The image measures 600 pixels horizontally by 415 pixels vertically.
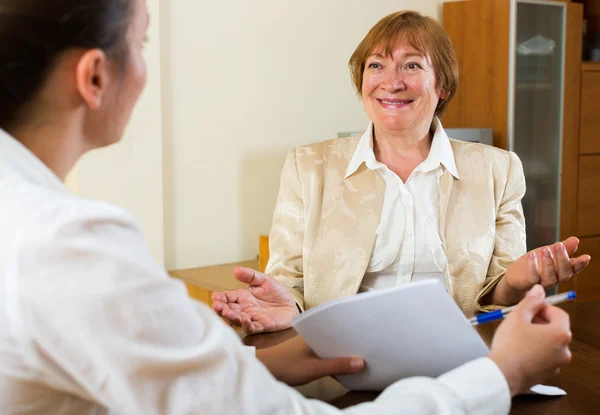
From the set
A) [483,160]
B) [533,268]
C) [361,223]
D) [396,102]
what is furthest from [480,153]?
[533,268]

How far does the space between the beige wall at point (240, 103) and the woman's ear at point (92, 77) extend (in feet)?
8.78

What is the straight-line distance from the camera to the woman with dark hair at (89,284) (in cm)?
67

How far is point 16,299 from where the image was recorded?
26.4 inches

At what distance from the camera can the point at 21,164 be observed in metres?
0.78

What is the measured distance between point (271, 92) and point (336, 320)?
280 centimetres

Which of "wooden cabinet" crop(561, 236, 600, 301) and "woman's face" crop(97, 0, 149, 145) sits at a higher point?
"woman's face" crop(97, 0, 149, 145)

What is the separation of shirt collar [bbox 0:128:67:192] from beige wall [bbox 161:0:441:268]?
2.69 metres

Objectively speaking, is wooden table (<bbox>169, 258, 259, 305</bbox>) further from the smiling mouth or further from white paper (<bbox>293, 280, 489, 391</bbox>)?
white paper (<bbox>293, 280, 489, 391</bbox>)

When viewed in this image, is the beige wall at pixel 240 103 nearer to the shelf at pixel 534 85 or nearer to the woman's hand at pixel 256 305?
the shelf at pixel 534 85

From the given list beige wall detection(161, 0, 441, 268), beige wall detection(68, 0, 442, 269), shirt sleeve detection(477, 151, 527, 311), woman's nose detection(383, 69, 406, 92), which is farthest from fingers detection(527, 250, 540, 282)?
beige wall detection(161, 0, 441, 268)

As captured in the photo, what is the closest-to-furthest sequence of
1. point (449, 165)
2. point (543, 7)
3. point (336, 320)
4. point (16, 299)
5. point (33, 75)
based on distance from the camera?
point (16, 299)
point (33, 75)
point (336, 320)
point (449, 165)
point (543, 7)

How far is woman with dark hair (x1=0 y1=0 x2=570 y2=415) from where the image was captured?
674mm

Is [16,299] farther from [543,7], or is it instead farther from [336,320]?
[543,7]

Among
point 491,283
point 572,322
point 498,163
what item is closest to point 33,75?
point 572,322
